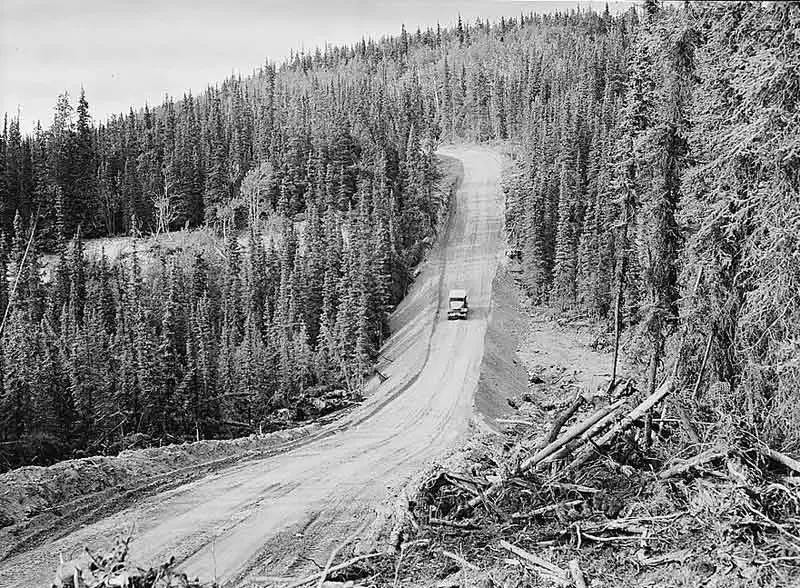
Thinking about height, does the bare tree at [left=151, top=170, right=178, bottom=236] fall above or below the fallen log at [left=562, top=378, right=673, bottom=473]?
above

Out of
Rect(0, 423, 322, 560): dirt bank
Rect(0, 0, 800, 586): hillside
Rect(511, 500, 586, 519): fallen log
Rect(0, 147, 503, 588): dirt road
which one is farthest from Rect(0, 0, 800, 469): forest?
Rect(0, 147, 503, 588): dirt road

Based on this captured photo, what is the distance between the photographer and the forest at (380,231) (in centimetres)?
1191

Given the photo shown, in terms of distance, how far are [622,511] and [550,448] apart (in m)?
1.52

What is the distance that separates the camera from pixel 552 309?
58.2 m

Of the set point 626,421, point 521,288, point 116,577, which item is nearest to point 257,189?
point 521,288

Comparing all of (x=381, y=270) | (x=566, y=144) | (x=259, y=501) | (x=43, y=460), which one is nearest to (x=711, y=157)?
(x=259, y=501)

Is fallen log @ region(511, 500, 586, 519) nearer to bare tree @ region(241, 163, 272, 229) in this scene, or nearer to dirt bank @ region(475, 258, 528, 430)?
dirt bank @ region(475, 258, 528, 430)

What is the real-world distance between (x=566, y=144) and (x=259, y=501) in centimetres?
6409

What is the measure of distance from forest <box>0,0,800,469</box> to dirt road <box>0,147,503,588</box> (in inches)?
228

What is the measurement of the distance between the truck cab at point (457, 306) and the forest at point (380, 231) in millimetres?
5168

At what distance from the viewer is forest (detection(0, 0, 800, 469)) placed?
1191 cm

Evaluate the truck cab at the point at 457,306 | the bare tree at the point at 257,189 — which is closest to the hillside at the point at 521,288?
the bare tree at the point at 257,189

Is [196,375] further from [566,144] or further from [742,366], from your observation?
[566,144]

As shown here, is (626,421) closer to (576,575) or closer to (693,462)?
(693,462)
